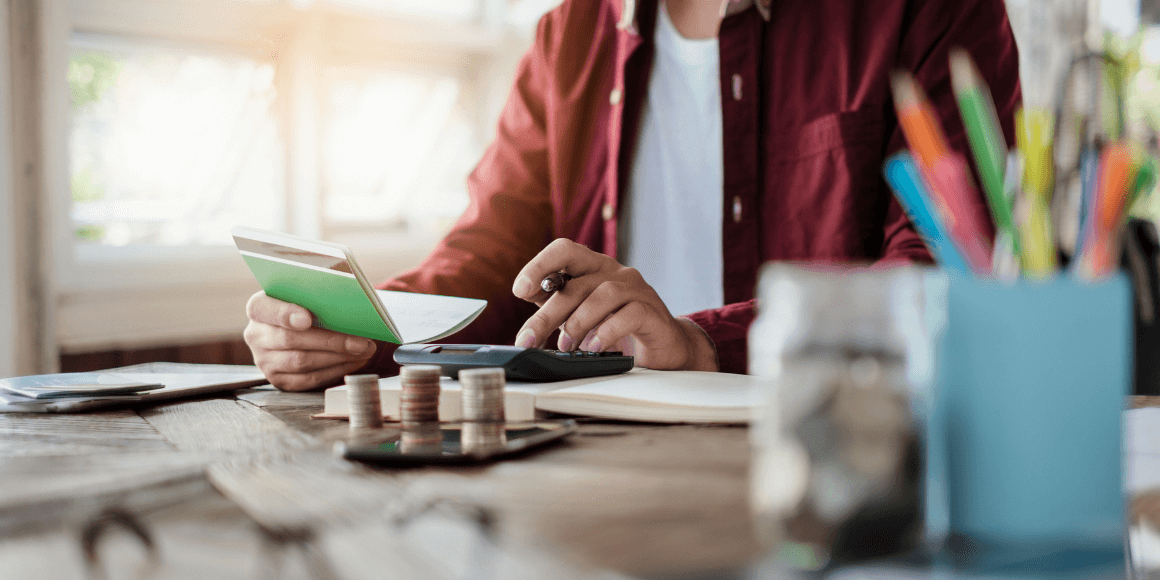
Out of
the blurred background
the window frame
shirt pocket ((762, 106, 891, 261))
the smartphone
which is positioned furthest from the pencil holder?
the window frame

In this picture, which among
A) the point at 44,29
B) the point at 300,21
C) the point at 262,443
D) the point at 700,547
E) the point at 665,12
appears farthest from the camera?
the point at 300,21

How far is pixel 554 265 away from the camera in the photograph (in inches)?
36.1

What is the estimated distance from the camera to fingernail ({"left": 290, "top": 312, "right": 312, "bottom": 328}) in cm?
88

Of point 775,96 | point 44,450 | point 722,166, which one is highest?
point 775,96

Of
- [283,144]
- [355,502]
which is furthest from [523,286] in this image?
[283,144]

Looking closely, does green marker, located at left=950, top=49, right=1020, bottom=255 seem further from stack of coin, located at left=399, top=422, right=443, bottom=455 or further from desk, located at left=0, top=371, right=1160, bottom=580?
stack of coin, located at left=399, top=422, right=443, bottom=455

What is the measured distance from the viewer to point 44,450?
60 centimetres

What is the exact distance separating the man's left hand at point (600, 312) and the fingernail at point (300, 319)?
9.2 inches

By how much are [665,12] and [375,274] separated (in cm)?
141

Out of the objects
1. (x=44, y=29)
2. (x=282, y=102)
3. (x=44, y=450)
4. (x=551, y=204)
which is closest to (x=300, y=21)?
(x=282, y=102)

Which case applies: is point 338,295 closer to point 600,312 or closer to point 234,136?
point 600,312

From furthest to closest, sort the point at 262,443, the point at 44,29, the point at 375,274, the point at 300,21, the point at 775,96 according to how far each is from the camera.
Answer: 1. the point at 375,274
2. the point at 300,21
3. the point at 44,29
4. the point at 775,96
5. the point at 262,443

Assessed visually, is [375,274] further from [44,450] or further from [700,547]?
[700,547]

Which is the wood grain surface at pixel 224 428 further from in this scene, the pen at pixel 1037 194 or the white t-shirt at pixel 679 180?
the white t-shirt at pixel 679 180
